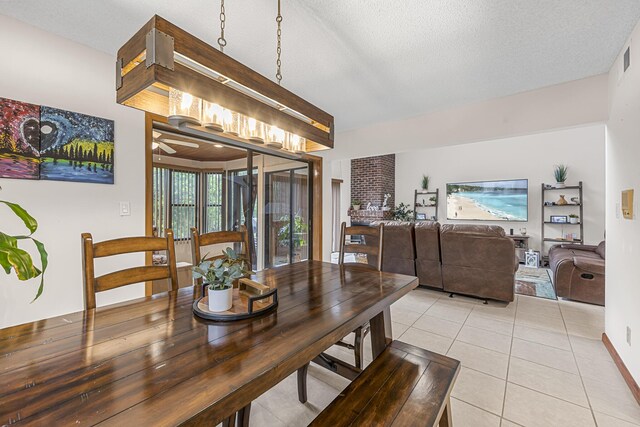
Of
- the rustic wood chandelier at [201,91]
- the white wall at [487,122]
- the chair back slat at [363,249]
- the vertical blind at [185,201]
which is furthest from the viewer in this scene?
the vertical blind at [185,201]

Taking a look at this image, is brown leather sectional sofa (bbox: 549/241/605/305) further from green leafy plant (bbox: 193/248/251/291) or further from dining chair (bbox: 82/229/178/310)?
dining chair (bbox: 82/229/178/310)

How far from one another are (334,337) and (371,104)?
3051 mm

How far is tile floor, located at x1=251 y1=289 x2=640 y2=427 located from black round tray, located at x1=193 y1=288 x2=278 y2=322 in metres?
0.82

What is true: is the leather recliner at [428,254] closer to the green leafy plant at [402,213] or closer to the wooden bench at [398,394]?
the wooden bench at [398,394]

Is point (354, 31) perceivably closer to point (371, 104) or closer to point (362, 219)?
point (371, 104)

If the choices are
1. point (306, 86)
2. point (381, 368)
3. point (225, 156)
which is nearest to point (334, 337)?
point (381, 368)

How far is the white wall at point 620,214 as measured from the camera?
1.87 metres

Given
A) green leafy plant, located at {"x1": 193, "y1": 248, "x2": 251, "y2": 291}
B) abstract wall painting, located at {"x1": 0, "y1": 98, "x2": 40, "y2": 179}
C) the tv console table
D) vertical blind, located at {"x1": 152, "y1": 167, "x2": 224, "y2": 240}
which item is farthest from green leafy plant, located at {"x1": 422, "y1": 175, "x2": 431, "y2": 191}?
abstract wall painting, located at {"x1": 0, "y1": 98, "x2": 40, "y2": 179}

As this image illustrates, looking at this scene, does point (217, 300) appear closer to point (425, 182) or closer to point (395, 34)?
point (395, 34)

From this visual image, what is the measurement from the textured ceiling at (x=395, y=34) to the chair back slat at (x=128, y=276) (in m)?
1.67

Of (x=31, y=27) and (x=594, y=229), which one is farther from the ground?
(x=31, y=27)

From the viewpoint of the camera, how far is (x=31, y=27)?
80.7 inches

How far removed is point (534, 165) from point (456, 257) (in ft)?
14.5

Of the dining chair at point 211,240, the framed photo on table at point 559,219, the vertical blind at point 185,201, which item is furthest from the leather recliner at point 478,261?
the framed photo on table at point 559,219
